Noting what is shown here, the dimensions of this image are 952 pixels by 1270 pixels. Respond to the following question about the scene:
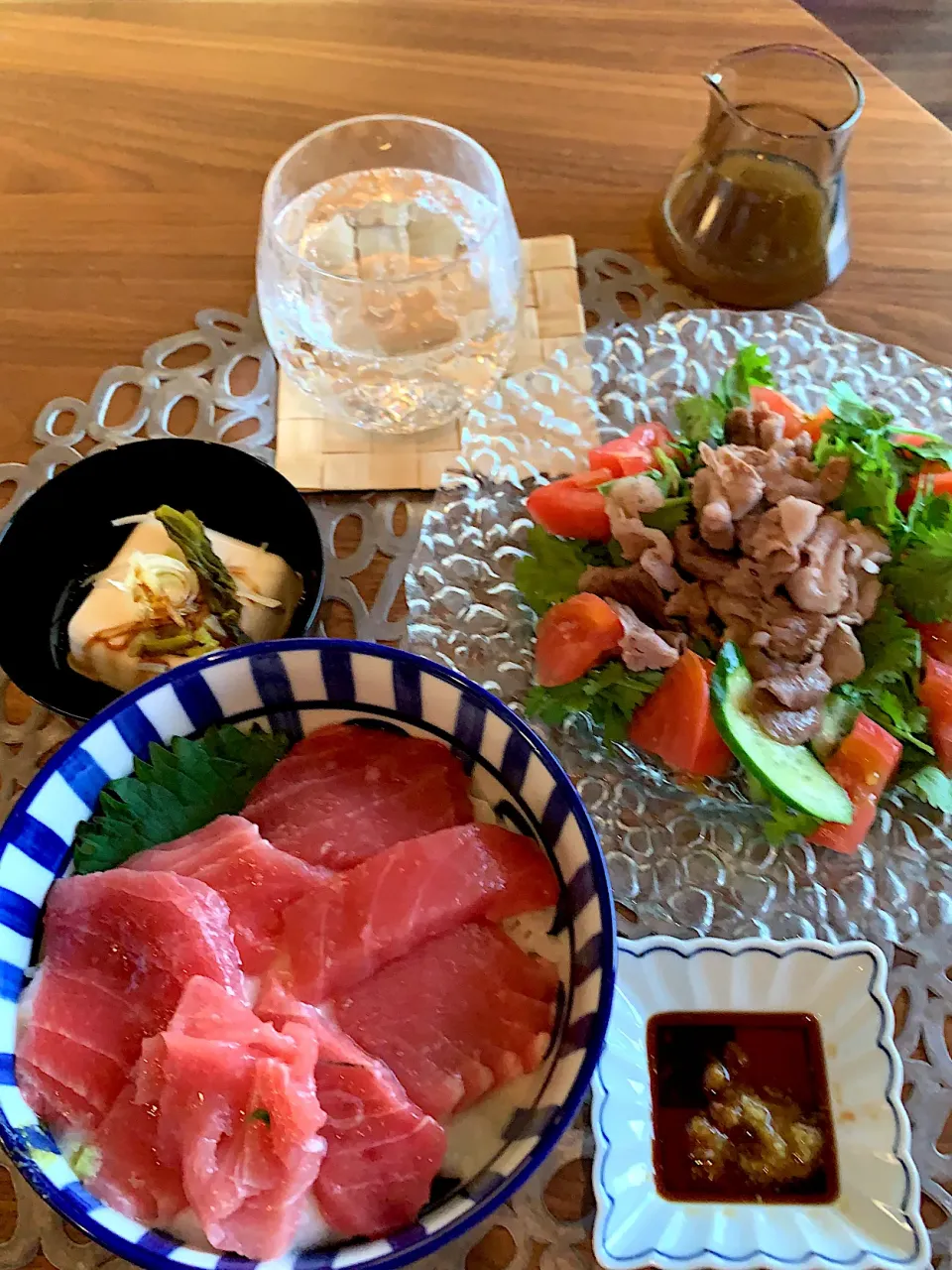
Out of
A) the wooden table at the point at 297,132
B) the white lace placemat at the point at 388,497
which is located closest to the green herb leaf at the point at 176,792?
the white lace placemat at the point at 388,497

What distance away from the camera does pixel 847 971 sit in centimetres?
96

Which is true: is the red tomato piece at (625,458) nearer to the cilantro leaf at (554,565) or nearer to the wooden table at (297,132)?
the cilantro leaf at (554,565)

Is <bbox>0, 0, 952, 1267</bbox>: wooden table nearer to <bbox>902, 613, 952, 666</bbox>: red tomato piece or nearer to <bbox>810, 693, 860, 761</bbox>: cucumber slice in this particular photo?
<bbox>902, 613, 952, 666</bbox>: red tomato piece

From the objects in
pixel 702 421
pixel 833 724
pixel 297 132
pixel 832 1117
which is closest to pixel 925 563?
pixel 833 724

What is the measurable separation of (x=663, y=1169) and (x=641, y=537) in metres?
0.64

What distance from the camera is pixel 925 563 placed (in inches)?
43.3

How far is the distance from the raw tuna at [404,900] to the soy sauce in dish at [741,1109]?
0.22m

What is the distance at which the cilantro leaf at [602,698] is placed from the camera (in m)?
1.08

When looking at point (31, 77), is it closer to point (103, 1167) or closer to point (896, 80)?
point (103, 1167)

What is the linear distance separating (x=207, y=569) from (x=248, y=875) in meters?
0.37

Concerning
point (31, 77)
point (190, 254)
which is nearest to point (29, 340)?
point (190, 254)

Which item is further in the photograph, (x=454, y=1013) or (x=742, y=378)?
(x=742, y=378)

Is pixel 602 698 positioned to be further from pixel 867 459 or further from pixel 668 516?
pixel 867 459

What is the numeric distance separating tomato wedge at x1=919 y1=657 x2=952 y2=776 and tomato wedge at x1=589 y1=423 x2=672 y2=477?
0.40m
